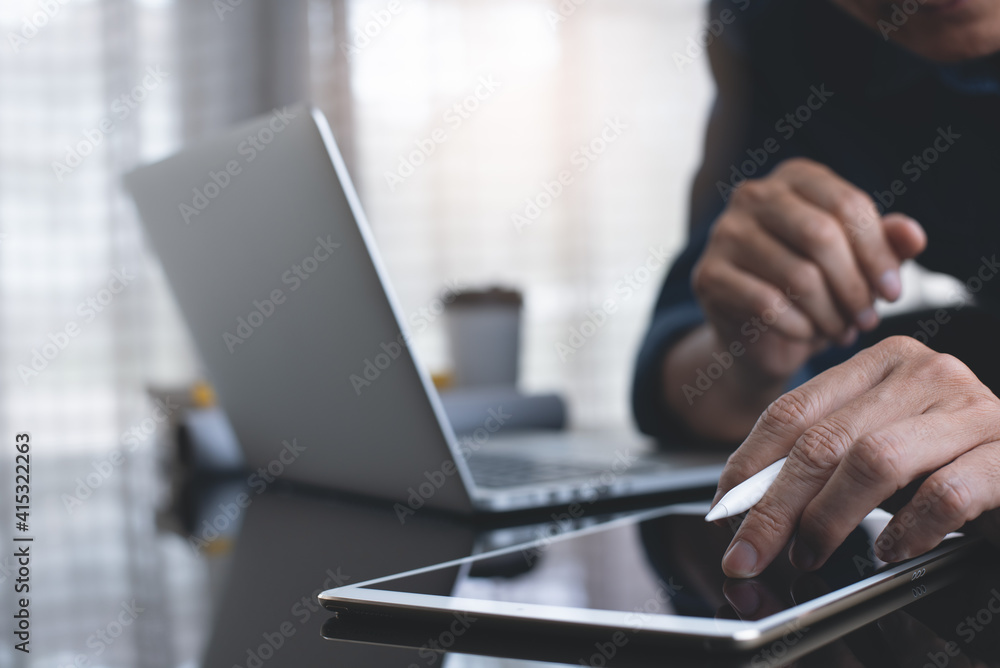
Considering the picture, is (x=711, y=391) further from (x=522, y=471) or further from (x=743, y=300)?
(x=522, y=471)

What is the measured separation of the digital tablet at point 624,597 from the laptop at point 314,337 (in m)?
0.16

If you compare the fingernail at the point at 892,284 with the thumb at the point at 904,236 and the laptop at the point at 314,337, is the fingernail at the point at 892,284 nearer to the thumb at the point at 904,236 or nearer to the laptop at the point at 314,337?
the thumb at the point at 904,236

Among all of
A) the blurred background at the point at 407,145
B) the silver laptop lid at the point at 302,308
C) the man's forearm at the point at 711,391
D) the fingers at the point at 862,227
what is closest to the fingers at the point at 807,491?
the silver laptop lid at the point at 302,308

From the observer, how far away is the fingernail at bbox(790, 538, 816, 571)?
36 cm

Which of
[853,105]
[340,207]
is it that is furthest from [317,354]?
[853,105]

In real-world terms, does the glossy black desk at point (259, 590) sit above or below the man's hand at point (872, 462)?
below

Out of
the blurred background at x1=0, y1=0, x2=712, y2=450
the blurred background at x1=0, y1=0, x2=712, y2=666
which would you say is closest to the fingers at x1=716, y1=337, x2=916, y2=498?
the blurred background at x1=0, y1=0, x2=712, y2=666

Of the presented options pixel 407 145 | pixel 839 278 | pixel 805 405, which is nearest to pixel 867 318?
pixel 839 278

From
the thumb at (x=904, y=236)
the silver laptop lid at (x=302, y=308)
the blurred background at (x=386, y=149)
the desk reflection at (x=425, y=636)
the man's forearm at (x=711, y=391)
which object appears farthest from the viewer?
the blurred background at (x=386, y=149)

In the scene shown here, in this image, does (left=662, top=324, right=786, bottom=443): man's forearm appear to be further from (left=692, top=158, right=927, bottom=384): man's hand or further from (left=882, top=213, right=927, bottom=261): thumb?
(left=882, top=213, right=927, bottom=261): thumb

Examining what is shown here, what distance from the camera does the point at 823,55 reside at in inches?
46.9

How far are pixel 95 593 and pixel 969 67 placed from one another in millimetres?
1001

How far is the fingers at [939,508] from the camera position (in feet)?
1.16

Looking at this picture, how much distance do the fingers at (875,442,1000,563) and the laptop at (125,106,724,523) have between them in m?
0.27
